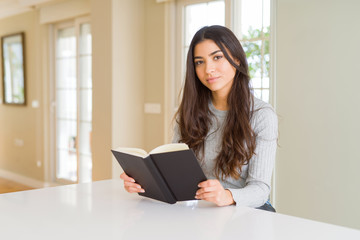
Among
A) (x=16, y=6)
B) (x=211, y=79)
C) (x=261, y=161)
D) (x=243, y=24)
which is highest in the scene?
(x=16, y=6)

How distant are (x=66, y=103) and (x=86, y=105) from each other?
48 centimetres

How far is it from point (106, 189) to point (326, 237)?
95 centimetres

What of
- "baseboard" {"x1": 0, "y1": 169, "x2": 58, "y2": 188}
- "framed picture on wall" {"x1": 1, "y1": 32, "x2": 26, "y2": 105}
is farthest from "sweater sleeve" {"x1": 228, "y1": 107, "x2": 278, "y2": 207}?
"framed picture on wall" {"x1": 1, "y1": 32, "x2": 26, "y2": 105}

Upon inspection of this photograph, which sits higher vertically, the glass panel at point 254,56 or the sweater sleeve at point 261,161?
the glass panel at point 254,56

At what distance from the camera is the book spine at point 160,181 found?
1431 millimetres

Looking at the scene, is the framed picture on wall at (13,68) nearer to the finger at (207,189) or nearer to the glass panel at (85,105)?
the glass panel at (85,105)

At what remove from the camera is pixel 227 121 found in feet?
6.03

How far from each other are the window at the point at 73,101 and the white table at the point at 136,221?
3208mm

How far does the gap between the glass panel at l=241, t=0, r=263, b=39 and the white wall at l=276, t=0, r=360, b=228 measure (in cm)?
26

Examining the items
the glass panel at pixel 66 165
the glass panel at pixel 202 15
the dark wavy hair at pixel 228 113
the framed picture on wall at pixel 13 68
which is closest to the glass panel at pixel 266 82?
the glass panel at pixel 202 15

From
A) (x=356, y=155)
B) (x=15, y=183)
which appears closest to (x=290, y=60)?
(x=356, y=155)

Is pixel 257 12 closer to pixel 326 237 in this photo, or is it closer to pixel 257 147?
pixel 257 147

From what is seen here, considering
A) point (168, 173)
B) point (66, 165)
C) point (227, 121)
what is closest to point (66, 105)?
point (66, 165)

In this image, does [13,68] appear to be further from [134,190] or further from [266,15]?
[134,190]
